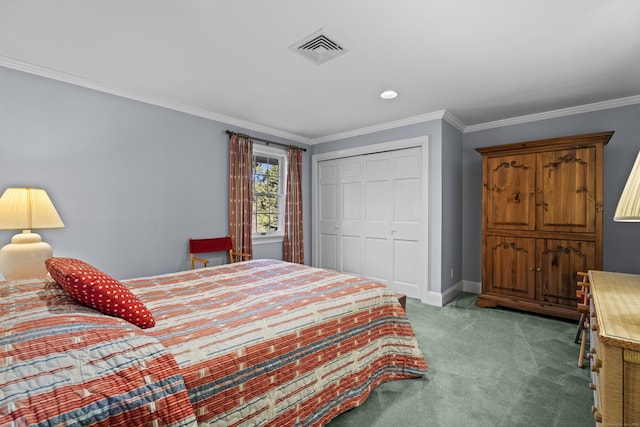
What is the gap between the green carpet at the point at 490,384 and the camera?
1766 millimetres

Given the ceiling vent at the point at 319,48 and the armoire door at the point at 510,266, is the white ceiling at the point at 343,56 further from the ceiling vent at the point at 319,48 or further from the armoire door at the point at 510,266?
the armoire door at the point at 510,266

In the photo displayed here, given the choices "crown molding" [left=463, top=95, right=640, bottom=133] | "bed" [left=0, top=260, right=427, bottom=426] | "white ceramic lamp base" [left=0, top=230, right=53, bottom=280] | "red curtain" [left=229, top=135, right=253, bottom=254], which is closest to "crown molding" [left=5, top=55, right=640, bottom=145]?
"crown molding" [left=463, top=95, right=640, bottom=133]

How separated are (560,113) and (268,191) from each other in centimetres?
410

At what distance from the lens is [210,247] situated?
3875 mm

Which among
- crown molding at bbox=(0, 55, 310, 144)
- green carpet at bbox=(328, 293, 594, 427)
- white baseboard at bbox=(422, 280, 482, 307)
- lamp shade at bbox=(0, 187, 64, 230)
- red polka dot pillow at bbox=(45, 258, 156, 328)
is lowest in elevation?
green carpet at bbox=(328, 293, 594, 427)

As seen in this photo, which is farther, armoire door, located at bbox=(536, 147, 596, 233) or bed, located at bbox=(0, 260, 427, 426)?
armoire door, located at bbox=(536, 147, 596, 233)

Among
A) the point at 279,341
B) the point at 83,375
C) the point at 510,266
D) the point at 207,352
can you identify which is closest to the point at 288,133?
the point at 510,266

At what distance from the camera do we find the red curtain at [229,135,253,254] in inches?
163

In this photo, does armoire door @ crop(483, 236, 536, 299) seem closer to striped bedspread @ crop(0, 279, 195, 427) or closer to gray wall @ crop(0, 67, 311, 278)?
gray wall @ crop(0, 67, 311, 278)

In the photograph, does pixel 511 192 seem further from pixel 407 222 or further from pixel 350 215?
pixel 350 215

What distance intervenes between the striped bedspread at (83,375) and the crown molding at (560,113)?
4763mm

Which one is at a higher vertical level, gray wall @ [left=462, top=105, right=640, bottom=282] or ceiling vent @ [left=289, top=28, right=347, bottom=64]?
ceiling vent @ [left=289, top=28, right=347, bottom=64]

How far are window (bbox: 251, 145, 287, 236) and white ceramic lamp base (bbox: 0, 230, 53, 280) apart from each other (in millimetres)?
2411

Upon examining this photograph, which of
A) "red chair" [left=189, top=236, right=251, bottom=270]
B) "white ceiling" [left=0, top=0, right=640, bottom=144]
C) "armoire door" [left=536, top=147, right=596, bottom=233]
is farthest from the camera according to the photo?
"red chair" [left=189, top=236, right=251, bottom=270]
